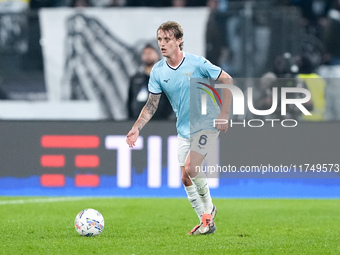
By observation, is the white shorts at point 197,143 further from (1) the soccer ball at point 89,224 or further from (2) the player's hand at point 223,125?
(1) the soccer ball at point 89,224

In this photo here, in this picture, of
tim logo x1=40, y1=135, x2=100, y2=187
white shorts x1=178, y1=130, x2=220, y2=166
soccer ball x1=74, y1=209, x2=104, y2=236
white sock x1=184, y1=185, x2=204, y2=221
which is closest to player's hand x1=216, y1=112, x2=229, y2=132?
white shorts x1=178, y1=130, x2=220, y2=166

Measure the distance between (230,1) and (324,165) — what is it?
160 inches

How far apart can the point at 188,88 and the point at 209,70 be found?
30 centimetres

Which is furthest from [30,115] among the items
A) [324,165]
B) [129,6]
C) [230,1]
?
[324,165]

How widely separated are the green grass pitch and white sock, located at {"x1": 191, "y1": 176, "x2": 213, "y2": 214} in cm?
31

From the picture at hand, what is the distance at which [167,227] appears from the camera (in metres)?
9.51

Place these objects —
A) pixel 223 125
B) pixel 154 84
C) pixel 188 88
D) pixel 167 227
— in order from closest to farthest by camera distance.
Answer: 1. pixel 223 125
2. pixel 188 88
3. pixel 154 84
4. pixel 167 227

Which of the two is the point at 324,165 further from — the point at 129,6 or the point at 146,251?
the point at 146,251

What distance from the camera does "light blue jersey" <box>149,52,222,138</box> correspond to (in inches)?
334

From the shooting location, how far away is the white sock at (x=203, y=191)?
28.2ft

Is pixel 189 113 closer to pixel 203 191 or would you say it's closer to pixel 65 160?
pixel 203 191

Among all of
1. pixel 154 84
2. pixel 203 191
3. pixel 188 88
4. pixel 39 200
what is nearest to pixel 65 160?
pixel 39 200

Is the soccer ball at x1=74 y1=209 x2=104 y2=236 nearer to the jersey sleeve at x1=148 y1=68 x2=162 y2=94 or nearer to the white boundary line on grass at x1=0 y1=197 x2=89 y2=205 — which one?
the jersey sleeve at x1=148 y1=68 x2=162 y2=94

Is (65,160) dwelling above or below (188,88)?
below
